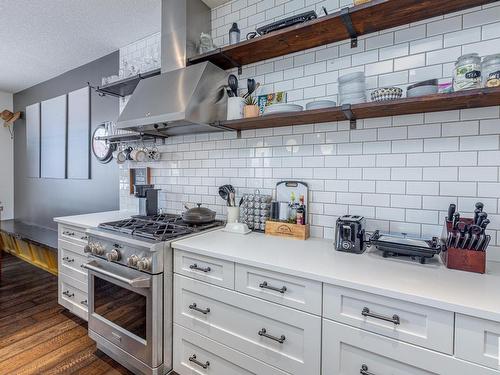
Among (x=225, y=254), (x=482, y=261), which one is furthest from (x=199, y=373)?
(x=482, y=261)

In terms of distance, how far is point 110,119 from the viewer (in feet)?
10.0

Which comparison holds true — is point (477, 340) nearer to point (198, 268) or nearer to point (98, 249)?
point (198, 268)

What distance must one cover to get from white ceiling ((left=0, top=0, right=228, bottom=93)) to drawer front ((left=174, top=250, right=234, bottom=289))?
197 cm

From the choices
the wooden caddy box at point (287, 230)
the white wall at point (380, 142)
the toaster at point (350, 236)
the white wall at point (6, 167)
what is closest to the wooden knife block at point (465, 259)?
the white wall at point (380, 142)

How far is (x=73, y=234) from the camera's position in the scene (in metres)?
2.26

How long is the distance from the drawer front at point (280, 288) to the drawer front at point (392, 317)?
0.17ft

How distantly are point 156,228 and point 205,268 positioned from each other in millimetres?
527

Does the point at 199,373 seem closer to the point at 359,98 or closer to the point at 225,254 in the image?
the point at 225,254

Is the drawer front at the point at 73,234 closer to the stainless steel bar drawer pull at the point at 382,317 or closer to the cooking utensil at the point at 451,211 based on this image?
the stainless steel bar drawer pull at the point at 382,317

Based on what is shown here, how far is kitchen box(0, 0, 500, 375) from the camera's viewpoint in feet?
3.57

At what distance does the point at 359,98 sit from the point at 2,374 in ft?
9.07

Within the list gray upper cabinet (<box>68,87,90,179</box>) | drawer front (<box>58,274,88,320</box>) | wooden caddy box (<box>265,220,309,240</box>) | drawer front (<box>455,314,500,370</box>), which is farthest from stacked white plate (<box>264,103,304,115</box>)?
gray upper cabinet (<box>68,87,90,179</box>)

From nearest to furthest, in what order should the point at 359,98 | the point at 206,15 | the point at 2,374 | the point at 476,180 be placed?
the point at 476,180
the point at 359,98
the point at 2,374
the point at 206,15

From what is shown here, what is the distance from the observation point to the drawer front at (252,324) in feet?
3.85
